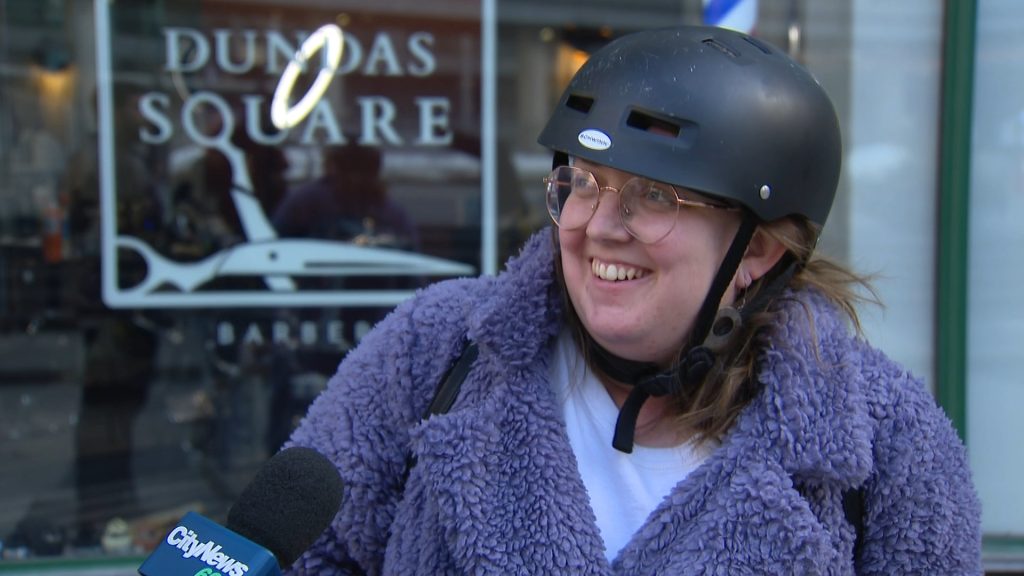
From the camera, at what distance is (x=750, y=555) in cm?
143

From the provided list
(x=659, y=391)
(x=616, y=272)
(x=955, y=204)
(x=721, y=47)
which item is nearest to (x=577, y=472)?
(x=659, y=391)

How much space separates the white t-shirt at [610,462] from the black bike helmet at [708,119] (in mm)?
378

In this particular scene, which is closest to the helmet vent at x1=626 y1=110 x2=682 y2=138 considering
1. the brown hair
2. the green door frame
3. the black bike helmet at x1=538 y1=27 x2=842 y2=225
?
the black bike helmet at x1=538 y1=27 x2=842 y2=225

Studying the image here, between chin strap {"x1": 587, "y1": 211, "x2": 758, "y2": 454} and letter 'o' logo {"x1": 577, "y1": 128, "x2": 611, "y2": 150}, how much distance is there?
264mm

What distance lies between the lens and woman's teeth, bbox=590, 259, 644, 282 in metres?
1.52

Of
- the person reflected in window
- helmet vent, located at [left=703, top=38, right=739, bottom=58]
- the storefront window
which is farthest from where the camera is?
the person reflected in window

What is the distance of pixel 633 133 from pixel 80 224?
9.07 feet

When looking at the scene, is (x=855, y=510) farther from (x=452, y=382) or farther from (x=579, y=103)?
(x=579, y=103)

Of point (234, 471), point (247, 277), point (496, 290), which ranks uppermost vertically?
point (496, 290)

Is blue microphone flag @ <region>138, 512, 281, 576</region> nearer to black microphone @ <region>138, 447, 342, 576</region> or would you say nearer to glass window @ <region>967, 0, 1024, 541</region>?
black microphone @ <region>138, 447, 342, 576</region>

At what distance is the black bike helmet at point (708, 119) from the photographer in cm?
155

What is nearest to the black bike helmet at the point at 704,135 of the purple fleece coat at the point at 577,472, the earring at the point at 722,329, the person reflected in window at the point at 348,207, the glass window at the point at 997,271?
the earring at the point at 722,329

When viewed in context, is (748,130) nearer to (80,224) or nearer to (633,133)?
(633,133)

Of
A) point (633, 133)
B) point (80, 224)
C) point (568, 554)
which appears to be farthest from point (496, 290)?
point (80, 224)
